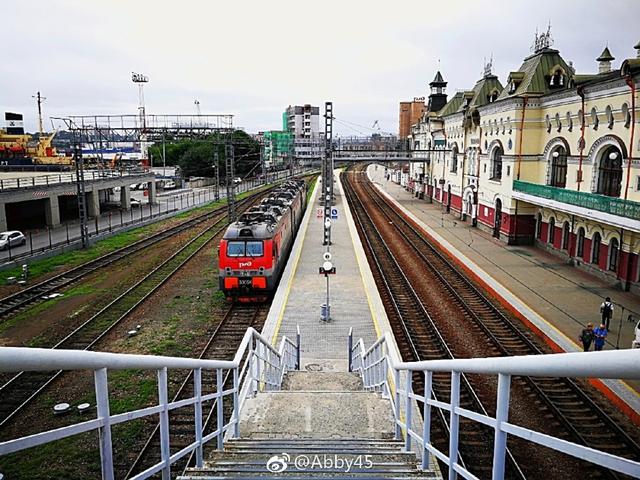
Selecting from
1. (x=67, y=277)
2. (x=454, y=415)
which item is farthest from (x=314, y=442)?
(x=67, y=277)

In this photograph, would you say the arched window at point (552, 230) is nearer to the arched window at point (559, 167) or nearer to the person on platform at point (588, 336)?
the arched window at point (559, 167)

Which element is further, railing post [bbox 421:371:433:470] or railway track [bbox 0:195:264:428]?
railway track [bbox 0:195:264:428]

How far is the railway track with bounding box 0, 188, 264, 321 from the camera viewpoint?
1931 centimetres

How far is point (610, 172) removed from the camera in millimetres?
23141

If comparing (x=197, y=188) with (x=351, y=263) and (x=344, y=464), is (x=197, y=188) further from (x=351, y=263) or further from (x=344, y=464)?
(x=344, y=464)

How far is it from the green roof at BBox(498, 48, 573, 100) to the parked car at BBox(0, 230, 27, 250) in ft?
92.9

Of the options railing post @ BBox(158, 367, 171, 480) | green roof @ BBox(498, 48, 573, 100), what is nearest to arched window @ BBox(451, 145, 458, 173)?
green roof @ BBox(498, 48, 573, 100)

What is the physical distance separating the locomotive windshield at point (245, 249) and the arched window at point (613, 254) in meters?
14.5

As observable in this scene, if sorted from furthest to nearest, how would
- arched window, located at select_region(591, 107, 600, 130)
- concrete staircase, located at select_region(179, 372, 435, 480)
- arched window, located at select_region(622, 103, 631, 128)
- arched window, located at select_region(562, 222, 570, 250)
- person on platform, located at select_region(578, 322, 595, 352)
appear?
1. arched window, located at select_region(562, 222, 570, 250)
2. arched window, located at select_region(591, 107, 600, 130)
3. arched window, located at select_region(622, 103, 631, 128)
4. person on platform, located at select_region(578, 322, 595, 352)
5. concrete staircase, located at select_region(179, 372, 435, 480)

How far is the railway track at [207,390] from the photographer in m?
9.40

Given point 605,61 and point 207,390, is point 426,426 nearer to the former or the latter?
point 207,390

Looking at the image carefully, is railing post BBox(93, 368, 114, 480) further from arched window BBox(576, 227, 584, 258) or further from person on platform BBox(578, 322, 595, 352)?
arched window BBox(576, 227, 584, 258)

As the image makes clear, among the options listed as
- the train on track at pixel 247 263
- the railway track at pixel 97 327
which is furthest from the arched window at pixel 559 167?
the railway track at pixel 97 327

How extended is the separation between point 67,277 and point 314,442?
2088 centimetres
